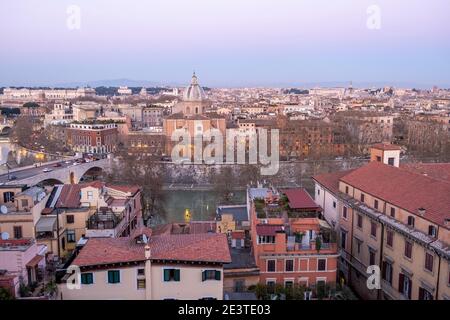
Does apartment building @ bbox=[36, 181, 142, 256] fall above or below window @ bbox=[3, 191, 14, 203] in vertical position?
below

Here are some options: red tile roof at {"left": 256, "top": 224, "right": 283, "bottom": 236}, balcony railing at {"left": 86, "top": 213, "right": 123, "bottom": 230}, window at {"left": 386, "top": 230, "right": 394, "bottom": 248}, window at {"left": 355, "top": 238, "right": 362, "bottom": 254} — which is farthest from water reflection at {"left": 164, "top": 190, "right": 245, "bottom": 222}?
window at {"left": 386, "top": 230, "right": 394, "bottom": 248}

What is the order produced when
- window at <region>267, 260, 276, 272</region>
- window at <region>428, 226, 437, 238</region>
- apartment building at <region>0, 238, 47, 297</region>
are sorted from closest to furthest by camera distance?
apartment building at <region>0, 238, 47, 297</region>, window at <region>428, 226, 437, 238</region>, window at <region>267, 260, 276, 272</region>

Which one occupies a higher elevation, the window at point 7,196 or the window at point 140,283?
the window at point 7,196

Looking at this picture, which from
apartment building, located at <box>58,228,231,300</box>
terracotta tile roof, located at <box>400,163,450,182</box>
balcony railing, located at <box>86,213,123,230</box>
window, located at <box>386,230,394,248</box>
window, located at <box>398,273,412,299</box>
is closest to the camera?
apartment building, located at <box>58,228,231,300</box>

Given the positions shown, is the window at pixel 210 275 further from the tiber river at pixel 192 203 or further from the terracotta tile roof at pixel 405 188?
the tiber river at pixel 192 203

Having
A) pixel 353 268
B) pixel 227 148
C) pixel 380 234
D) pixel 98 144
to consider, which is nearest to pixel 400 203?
pixel 380 234

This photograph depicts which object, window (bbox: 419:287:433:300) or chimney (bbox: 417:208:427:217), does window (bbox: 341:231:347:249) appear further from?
window (bbox: 419:287:433:300)

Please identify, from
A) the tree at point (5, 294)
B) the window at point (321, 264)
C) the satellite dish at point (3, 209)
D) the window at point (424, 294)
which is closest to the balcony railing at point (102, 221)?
the satellite dish at point (3, 209)

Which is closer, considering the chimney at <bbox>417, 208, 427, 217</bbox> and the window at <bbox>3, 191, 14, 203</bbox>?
the chimney at <bbox>417, 208, 427, 217</bbox>

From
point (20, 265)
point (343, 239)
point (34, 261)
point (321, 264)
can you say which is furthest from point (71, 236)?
point (343, 239)
